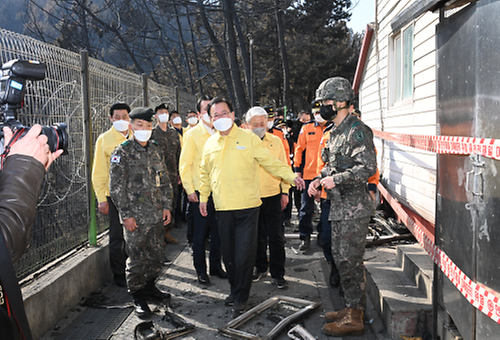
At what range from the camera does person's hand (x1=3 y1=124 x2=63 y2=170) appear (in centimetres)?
175

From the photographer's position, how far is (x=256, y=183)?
4.59 m

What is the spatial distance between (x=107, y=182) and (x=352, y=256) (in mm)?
3209

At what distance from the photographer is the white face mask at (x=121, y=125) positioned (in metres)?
5.52

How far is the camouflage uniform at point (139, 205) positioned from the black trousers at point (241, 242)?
73 centimetres

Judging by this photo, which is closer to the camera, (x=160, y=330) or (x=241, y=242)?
(x=160, y=330)

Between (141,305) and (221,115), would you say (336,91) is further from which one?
(141,305)

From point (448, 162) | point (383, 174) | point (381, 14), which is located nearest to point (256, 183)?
point (448, 162)

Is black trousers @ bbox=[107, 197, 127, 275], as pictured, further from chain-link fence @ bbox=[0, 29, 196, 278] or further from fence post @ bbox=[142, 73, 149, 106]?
fence post @ bbox=[142, 73, 149, 106]

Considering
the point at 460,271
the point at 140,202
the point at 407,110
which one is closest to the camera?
the point at 460,271

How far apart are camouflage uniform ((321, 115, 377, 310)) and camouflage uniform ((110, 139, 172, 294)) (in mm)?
1927

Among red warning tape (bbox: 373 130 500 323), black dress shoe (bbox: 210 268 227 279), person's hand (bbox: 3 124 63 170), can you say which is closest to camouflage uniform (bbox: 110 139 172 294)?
black dress shoe (bbox: 210 268 227 279)

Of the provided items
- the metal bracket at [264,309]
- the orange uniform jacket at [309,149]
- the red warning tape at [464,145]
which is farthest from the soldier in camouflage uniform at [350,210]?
the orange uniform jacket at [309,149]

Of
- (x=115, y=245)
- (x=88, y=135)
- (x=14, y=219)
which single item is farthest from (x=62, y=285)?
(x=14, y=219)

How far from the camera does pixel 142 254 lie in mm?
4438
